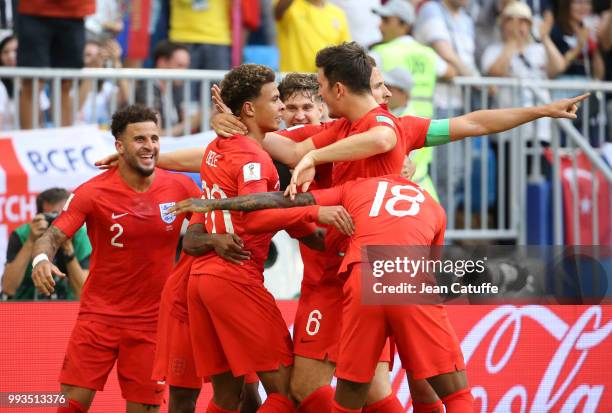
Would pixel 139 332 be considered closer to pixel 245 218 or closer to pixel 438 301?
pixel 245 218

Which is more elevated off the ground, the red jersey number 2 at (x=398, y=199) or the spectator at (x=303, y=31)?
the spectator at (x=303, y=31)

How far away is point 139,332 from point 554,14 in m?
7.35

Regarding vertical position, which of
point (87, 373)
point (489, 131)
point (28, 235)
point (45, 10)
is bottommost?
point (87, 373)

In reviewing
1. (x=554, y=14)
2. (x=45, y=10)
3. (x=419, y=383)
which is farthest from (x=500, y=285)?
(x=554, y=14)

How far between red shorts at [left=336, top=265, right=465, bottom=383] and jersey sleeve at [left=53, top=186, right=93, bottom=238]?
230 centimetres

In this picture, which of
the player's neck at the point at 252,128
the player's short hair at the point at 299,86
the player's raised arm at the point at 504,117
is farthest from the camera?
the player's short hair at the point at 299,86

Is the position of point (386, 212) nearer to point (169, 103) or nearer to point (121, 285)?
point (121, 285)

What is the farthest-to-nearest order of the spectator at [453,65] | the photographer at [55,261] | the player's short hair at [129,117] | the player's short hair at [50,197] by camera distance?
the spectator at [453,65]
the player's short hair at [50,197]
the photographer at [55,261]
the player's short hair at [129,117]

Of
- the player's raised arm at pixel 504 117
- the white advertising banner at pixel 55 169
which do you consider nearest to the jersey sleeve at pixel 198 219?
the player's raised arm at pixel 504 117

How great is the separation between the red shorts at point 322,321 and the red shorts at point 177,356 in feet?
2.28

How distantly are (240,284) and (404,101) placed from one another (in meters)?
4.36

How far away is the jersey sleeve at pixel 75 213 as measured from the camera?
8.57 m

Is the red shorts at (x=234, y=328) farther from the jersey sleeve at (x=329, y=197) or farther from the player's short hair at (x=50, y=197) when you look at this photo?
the player's short hair at (x=50, y=197)

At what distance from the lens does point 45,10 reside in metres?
11.5
